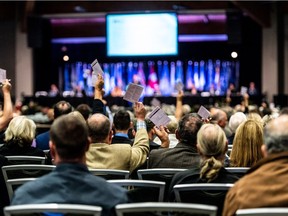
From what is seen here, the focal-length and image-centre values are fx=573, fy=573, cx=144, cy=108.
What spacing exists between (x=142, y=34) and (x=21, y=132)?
12829 mm

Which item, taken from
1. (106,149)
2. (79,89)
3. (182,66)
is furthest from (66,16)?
(106,149)

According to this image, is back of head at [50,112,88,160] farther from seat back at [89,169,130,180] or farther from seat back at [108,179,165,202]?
seat back at [89,169,130,180]

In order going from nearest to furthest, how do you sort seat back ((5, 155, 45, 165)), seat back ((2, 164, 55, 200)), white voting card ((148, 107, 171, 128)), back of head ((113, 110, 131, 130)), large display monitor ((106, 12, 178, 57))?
seat back ((2, 164, 55, 200))
seat back ((5, 155, 45, 165))
white voting card ((148, 107, 171, 128))
back of head ((113, 110, 131, 130))
large display monitor ((106, 12, 178, 57))

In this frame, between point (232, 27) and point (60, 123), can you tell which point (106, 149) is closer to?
point (60, 123)

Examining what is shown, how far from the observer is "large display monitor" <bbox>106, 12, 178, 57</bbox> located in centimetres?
1670

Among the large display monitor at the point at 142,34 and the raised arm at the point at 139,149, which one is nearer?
the raised arm at the point at 139,149

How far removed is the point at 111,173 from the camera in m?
3.46

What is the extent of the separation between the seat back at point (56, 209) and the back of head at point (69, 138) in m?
0.29

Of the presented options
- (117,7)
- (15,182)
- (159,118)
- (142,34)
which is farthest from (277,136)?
(117,7)

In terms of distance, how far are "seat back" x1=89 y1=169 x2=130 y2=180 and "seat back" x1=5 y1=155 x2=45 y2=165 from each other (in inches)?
33.3

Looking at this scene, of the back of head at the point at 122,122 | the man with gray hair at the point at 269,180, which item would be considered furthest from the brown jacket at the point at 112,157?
the man with gray hair at the point at 269,180

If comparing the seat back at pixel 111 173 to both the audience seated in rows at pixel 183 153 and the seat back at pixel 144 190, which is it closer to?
the seat back at pixel 144 190

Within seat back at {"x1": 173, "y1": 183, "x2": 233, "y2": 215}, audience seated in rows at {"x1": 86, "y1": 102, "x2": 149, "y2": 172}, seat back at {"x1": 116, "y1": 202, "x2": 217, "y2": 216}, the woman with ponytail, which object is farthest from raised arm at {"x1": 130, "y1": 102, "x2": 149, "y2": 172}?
seat back at {"x1": 116, "y1": 202, "x2": 217, "y2": 216}

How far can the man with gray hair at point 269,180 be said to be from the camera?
8.30 feet
